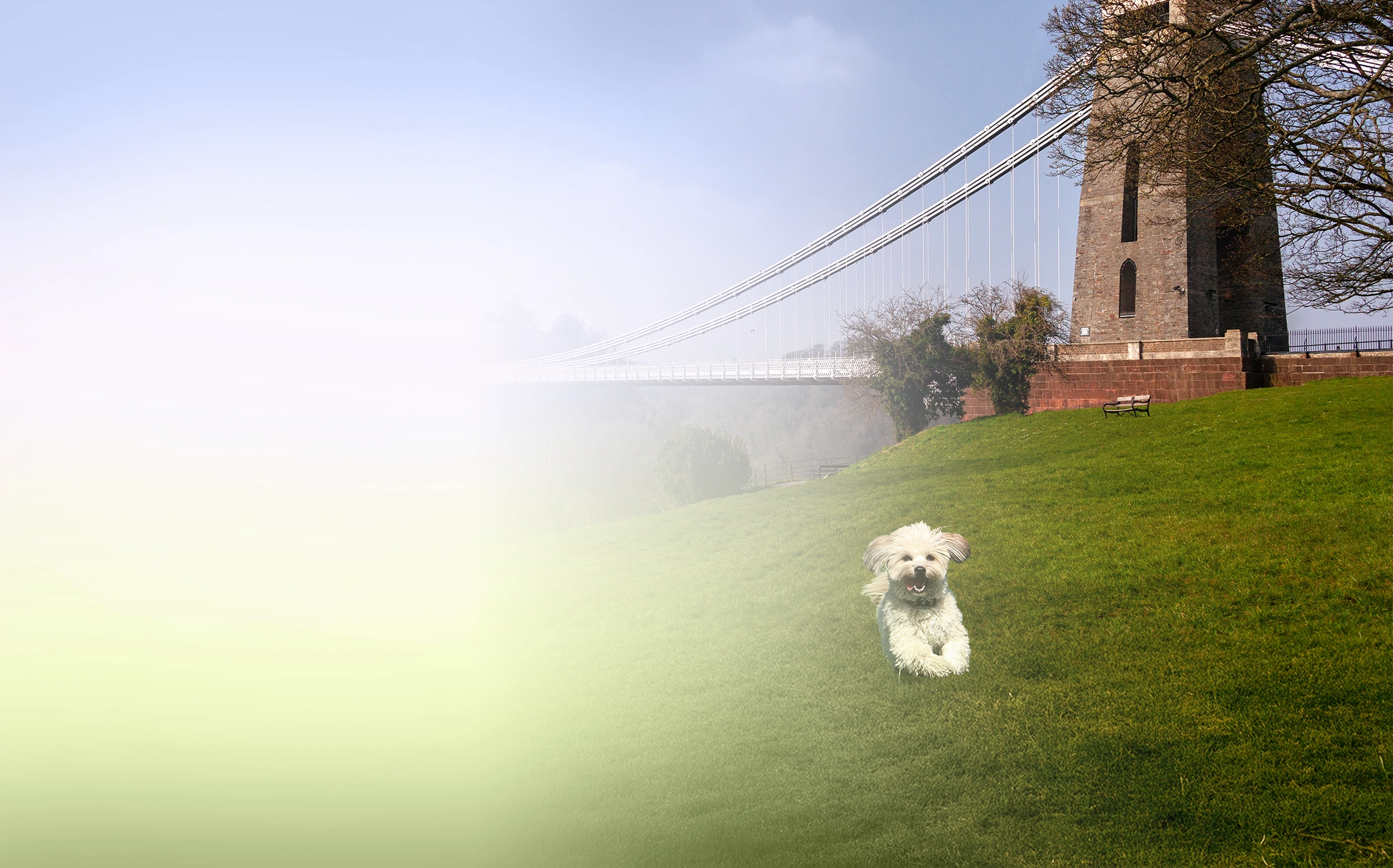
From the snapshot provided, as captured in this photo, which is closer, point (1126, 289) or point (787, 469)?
point (1126, 289)

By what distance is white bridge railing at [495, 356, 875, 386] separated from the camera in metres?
44.1

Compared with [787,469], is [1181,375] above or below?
above

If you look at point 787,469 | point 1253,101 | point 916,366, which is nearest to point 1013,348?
point 916,366

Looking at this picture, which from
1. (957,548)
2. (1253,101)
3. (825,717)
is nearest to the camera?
(957,548)

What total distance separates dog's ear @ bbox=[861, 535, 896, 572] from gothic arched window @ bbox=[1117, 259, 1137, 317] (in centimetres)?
2794

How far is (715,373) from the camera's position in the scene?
53.1m

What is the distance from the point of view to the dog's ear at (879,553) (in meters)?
5.68

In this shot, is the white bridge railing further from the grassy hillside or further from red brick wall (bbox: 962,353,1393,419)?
the grassy hillside

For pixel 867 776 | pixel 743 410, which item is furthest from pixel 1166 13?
pixel 743 410

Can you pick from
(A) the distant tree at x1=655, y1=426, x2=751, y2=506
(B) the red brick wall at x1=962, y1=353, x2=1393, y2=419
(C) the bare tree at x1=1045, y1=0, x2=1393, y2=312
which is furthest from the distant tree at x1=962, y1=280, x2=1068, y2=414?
(A) the distant tree at x1=655, y1=426, x2=751, y2=506

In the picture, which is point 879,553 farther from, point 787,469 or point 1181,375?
point 787,469

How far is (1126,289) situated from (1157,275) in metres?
1.34

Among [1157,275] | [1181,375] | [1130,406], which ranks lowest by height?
[1130,406]

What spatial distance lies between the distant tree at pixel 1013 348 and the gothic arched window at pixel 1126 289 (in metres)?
2.31
